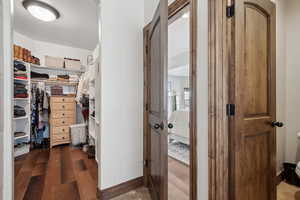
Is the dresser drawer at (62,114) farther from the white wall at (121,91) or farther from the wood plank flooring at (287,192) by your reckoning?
the wood plank flooring at (287,192)

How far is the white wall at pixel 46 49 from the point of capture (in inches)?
129

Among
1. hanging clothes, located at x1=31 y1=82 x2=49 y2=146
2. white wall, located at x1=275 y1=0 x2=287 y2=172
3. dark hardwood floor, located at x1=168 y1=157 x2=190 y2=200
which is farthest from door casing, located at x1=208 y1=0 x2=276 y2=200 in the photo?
hanging clothes, located at x1=31 y1=82 x2=49 y2=146

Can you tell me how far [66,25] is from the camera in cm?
287

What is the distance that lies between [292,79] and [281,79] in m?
0.19

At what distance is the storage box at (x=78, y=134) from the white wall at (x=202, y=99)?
3.03 m

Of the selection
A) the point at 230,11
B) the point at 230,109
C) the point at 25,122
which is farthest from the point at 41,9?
the point at 230,109

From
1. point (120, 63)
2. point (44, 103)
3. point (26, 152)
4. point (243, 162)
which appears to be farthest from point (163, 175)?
point (44, 103)

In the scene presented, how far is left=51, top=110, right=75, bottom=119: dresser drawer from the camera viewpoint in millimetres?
3271

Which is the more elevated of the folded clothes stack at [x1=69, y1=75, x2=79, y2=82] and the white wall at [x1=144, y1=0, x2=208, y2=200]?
the folded clothes stack at [x1=69, y1=75, x2=79, y2=82]

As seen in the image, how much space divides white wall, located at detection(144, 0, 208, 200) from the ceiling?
176cm

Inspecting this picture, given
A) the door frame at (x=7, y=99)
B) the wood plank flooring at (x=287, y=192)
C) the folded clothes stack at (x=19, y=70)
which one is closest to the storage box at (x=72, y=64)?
the folded clothes stack at (x=19, y=70)

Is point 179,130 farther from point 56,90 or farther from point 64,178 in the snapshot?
point 56,90

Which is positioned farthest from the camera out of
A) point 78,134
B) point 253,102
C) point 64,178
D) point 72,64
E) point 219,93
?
point 72,64

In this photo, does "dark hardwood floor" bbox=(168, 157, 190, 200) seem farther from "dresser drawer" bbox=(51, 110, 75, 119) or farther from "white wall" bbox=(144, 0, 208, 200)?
"dresser drawer" bbox=(51, 110, 75, 119)
